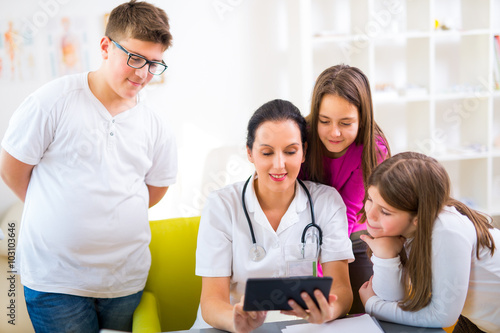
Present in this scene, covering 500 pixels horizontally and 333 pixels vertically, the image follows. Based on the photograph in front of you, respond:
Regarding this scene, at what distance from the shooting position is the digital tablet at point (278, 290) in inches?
48.8

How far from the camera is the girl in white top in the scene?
1.47 metres

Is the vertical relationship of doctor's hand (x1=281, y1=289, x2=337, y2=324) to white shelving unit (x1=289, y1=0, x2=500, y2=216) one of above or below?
below

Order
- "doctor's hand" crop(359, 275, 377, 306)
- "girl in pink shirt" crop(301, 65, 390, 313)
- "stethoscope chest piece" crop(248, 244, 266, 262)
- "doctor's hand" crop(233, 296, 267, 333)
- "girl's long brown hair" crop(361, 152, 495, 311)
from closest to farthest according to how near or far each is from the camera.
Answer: "doctor's hand" crop(233, 296, 267, 333), "girl's long brown hair" crop(361, 152, 495, 311), "doctor's hand" crop(359, 275, 377, 306), "stethoscope chest piece" crop(248, 244, 266, 262), "girl in pink shirt" crop(301, 65, 390, 313)

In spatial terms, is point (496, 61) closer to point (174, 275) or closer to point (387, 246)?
point (387, 246)

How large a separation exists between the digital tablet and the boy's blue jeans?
0.85m

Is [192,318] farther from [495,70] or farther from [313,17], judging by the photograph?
[495,70]

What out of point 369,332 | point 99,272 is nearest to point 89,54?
point 99,272

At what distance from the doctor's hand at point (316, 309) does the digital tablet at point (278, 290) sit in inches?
0.4

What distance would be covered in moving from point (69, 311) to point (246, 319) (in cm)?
79

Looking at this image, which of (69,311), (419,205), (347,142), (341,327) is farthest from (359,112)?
(69,311)

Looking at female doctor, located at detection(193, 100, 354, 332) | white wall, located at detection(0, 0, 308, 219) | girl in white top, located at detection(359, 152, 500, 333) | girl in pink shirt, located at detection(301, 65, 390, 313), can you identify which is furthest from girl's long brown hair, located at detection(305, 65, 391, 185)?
white wall, located at detection(0, 0, 308, 219)

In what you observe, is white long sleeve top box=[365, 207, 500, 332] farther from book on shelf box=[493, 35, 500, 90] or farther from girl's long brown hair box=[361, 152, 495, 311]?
book on shelf box=[493, 35, 500, 90]

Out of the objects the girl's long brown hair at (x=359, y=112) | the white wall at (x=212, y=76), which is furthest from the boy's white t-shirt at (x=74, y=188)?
the white wall at (x=212, y=76)

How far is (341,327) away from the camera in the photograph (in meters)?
1.47
